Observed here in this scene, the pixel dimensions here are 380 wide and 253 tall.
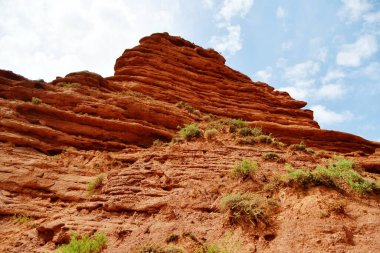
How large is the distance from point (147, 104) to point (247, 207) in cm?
1099

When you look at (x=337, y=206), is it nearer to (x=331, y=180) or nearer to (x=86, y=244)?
(x=331, y=180)

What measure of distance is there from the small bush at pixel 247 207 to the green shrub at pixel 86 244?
3.17 m

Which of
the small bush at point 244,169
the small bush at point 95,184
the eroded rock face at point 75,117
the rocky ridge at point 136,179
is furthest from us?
the eroded rock face at point 75,117

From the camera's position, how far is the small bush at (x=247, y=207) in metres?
7.29

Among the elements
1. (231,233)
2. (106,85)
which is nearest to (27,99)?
(106,85)

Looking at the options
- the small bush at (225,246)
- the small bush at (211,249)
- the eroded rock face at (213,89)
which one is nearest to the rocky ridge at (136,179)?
the small bush at (225,246)

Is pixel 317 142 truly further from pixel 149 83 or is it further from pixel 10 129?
pixel 10 129

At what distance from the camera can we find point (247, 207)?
7.59 m

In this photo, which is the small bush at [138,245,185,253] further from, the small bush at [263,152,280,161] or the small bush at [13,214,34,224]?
the small bush at [263,152,280,161]

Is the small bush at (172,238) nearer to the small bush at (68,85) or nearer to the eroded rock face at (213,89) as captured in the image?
the small bush at (68,85)

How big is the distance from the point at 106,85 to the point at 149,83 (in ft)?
13.8

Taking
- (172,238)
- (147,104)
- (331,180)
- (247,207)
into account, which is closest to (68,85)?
(147,104)

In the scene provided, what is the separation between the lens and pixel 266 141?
558 inches

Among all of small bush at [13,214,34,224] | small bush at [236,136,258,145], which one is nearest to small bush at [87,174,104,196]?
small bush at [13,214,34,224]
